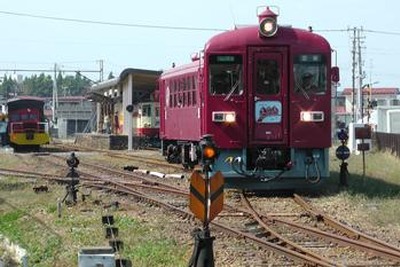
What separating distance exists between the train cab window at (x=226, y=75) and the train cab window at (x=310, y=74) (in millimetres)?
1162

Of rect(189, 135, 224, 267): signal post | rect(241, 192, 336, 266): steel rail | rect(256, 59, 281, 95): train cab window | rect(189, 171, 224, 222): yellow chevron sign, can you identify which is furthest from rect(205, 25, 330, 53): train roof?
rect(189, 171, 224, 222): yellow chevron sign

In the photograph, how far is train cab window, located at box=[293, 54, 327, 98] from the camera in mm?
16344

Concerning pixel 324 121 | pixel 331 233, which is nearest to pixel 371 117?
pixel 324 121

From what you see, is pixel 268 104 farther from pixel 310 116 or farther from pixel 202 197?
pixel 202 197

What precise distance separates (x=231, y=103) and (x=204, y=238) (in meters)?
8.35

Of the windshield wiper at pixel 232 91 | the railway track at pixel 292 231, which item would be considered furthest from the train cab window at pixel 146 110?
the windshield wiper at pixel 232 91

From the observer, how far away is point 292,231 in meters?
11.7

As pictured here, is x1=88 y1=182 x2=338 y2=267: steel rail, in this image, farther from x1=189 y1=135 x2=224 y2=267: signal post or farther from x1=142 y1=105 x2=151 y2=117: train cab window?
x1=142 y1=105 x2=151 y2=117: train cab window

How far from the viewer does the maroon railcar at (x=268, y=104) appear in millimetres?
16234

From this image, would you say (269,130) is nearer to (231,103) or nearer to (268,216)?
(231,103)

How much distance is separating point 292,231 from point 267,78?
211 inches

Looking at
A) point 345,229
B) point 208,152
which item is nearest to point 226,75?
point 345,229

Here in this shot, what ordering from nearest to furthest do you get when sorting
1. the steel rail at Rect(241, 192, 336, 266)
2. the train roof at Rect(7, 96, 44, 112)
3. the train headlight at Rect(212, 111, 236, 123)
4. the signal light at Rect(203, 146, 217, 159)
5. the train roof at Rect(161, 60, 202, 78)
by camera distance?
1. the signal light at Rect(203, 146, 217, 159)
2. the steel rail at Rect(241, 192, 336, 266)
3. the train headlight at Rect(212, 111, 236, 123)
4. the train roof at Rect(161, 60, 202, 78)
5. the train roof at Rect(7, 96, 44, 112)

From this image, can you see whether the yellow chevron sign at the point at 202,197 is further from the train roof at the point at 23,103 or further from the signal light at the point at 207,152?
the train roof at the point at 23,103
